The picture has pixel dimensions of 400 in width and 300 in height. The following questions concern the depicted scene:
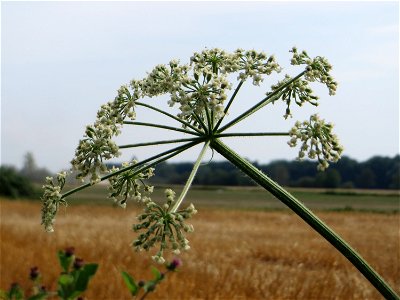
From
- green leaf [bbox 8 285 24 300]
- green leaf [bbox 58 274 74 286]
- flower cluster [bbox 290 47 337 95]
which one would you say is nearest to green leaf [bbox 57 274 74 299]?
green leaf [bbox 58 274 74 286]

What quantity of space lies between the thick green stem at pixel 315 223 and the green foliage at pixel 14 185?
62.6 meters

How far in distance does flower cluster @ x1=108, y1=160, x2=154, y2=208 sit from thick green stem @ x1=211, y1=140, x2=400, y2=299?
24.9 inches

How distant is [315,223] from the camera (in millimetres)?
2539

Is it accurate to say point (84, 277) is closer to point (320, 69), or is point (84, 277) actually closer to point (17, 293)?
point (17, 293)

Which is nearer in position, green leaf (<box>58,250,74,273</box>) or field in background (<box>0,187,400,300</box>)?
green leaf (<box>58,250,74,273</box>)

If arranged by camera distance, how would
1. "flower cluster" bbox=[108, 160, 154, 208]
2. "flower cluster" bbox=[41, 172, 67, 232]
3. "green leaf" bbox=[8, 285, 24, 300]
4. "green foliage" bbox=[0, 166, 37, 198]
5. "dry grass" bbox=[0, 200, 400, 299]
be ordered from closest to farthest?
"green leaf" bbox=[8, 285, 24, 300] → "flower cluster" bbox=[41, 172, 67, 232] → "flower cluster" bbox=[108, 160, 154, 208] → "dry grass" bbox=[0, 200, 400, 299] → "green foliage" bbox=[0, 166, 37, 198]

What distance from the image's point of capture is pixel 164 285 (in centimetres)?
711

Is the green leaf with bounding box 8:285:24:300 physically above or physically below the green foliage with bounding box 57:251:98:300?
below

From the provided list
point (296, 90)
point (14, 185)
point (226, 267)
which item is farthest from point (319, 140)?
point (14, 185)

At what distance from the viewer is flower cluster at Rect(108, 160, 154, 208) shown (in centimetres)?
307

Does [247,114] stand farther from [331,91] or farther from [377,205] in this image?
[377,205]

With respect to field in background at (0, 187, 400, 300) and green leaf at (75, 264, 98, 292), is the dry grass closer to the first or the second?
field in background at (0, 187, 400, 300)

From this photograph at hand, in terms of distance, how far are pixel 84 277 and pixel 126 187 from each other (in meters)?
1.11

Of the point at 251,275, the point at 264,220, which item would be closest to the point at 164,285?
the point at 251,275
